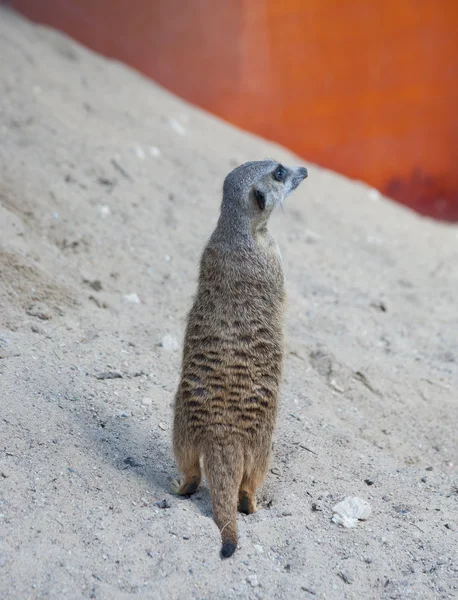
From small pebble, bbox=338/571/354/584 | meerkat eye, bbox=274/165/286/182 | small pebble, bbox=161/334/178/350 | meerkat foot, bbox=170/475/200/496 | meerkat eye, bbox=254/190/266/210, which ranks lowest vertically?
small pebble, bbox=338/571/354/584

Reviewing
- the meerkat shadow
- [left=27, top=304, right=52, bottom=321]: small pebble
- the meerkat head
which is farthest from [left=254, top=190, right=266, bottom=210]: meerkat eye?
[left=27, top=304, right=52, bottom=321]: small pebble

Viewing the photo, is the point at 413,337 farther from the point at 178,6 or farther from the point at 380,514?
the point at 178,6

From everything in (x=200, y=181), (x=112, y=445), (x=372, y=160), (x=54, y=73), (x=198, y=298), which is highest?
(x=372, y=160)

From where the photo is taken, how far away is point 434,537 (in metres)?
1.88

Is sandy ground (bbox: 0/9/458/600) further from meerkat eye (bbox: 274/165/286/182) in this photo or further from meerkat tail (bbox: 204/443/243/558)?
meerkat eye (bbox: 274/165/286/182)

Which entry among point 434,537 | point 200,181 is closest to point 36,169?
point 200,181

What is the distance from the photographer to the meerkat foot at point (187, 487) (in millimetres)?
1888

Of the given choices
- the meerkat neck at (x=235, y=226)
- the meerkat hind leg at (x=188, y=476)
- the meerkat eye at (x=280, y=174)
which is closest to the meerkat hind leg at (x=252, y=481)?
the meerkat hind leg at (x=188, y=476)

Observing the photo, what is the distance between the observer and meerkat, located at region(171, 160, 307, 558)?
5.89ft

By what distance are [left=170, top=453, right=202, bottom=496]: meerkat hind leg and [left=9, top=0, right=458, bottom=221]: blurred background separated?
3718mm

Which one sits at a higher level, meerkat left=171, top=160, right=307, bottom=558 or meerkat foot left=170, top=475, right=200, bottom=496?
meerkat left=171, top=160, right=307, bottom=558

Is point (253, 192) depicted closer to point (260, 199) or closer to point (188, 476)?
point (260, 199)

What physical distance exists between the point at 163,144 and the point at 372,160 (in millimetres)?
1775

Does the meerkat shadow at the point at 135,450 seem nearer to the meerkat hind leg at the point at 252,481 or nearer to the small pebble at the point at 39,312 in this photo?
the meerkat hind leg at the point at 252,481
